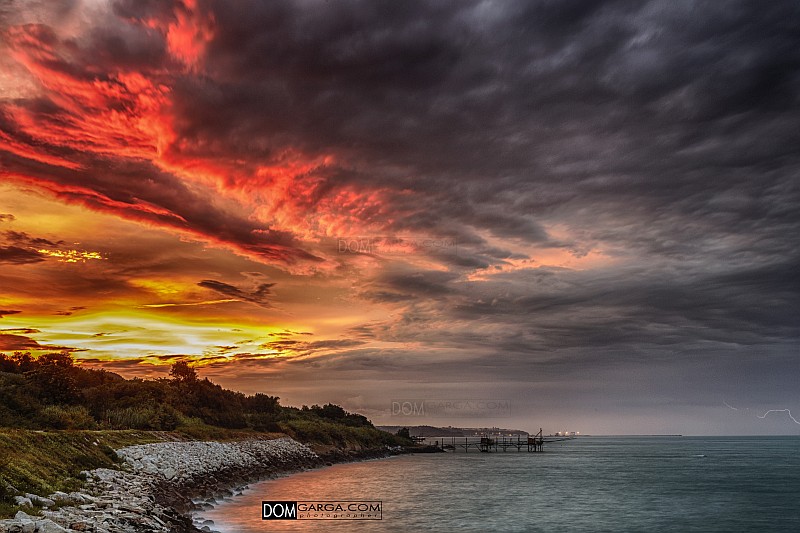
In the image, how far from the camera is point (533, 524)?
1486 inches

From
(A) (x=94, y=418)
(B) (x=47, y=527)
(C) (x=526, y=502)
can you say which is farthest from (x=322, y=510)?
(B) (x=47, y=527)

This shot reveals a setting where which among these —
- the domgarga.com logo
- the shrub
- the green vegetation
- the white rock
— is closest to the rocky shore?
the white rock

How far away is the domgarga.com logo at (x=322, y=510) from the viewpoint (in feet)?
111

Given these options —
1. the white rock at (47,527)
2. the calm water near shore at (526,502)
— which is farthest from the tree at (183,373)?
the white rock at (47,527)

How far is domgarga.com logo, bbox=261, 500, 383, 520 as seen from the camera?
→ 3391 cm

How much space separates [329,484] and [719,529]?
32.9 meters

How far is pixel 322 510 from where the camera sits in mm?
37625

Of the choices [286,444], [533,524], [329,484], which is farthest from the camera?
[286,444]

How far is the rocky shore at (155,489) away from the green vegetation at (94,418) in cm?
113

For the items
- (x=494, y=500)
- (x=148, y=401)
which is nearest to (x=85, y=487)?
(x=494, y=500)

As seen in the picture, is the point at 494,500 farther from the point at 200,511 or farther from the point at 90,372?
the point at 90,372

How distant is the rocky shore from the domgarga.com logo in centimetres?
383

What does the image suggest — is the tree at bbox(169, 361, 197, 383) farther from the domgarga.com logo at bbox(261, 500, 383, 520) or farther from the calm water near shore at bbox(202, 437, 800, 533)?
the domgarga.com logo at bbox(261, 500, 383, 520)

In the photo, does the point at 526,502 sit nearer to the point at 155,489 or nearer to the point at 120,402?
the point at 155,489
